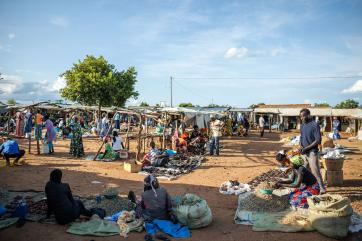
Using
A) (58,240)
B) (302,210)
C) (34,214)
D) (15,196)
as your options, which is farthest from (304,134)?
(15,196)

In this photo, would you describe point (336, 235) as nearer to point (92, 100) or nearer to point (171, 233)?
point (171, 233)

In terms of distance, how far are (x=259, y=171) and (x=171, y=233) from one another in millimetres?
6351

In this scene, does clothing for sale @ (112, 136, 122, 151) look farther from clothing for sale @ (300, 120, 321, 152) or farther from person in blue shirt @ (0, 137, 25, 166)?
clothing for sale @ (300, 120, 321, 152)

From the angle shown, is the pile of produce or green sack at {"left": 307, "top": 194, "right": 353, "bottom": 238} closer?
green sack at {"left": 307, "top": 194, "right": 353, "bottom": 238}

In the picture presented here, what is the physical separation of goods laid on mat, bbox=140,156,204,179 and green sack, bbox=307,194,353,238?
17.3ft

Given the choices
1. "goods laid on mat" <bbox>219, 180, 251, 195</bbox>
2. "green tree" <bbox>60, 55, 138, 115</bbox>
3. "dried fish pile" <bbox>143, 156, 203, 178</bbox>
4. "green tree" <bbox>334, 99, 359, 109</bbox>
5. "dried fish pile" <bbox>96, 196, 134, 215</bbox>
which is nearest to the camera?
"dried fish pile" <bbox>96, 196, 134, 215</bbox>

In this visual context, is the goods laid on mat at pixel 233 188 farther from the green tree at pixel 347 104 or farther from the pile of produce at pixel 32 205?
the green tree at pixel 347 104

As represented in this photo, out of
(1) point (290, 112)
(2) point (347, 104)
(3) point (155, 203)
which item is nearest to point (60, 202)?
(3) point (155, 203)

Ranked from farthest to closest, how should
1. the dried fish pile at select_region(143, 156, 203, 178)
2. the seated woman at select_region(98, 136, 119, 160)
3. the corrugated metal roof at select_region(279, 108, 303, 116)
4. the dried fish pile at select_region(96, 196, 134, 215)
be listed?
1. the corrugated metal roof at select_region(279, 108, 303, 116)
2. the seated woman at select_region(98, 136, 119, 160)
3. the dried fish pile at select_region(143, 156, 203, 178)
4. the dried fish pile at select_region(96, 196, 134, 215)

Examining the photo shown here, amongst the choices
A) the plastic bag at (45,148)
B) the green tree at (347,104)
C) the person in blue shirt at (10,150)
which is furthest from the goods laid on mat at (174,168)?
the green tree at (347,104)

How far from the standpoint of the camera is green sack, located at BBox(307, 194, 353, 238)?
199 inches

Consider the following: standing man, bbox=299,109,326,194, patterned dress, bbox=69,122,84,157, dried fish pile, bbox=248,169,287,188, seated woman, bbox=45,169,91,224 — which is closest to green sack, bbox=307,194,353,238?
standing man, bbox=299,109,326,194

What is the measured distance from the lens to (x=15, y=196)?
23.7 ft

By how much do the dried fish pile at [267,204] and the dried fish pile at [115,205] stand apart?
252 centimetres
